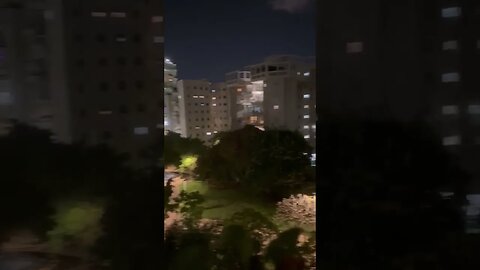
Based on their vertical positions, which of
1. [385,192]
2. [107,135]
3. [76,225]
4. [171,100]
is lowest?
[76,225]

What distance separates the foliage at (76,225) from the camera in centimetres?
150

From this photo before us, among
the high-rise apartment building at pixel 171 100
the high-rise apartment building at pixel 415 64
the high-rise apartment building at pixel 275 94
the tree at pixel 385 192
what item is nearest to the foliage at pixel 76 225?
the high-rise apartment building at pixel 171 100

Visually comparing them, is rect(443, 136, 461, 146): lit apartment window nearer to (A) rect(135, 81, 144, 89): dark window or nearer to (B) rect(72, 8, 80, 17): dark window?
(A) rect(135, 81, 144, 89): dark window

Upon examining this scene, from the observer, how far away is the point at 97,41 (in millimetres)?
1512

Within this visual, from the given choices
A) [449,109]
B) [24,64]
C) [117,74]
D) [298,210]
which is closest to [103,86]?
[117,74]

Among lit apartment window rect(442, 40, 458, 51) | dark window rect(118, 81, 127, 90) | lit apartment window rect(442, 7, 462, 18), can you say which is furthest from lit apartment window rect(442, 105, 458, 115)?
dark window rect(118, 81, 127, 90)

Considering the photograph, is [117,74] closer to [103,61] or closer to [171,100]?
[103,61]

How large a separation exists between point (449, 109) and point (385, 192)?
0.37m

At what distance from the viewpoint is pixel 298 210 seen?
1.60 metres

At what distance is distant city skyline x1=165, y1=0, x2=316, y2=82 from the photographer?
61.7 inches

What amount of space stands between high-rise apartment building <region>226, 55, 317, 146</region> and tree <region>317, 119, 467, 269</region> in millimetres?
129

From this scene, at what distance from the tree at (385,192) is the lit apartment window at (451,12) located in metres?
0.40

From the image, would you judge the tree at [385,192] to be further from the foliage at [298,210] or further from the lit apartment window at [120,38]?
the lit apartment window at [120,38]

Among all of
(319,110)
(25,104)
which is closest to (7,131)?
(25,104)
